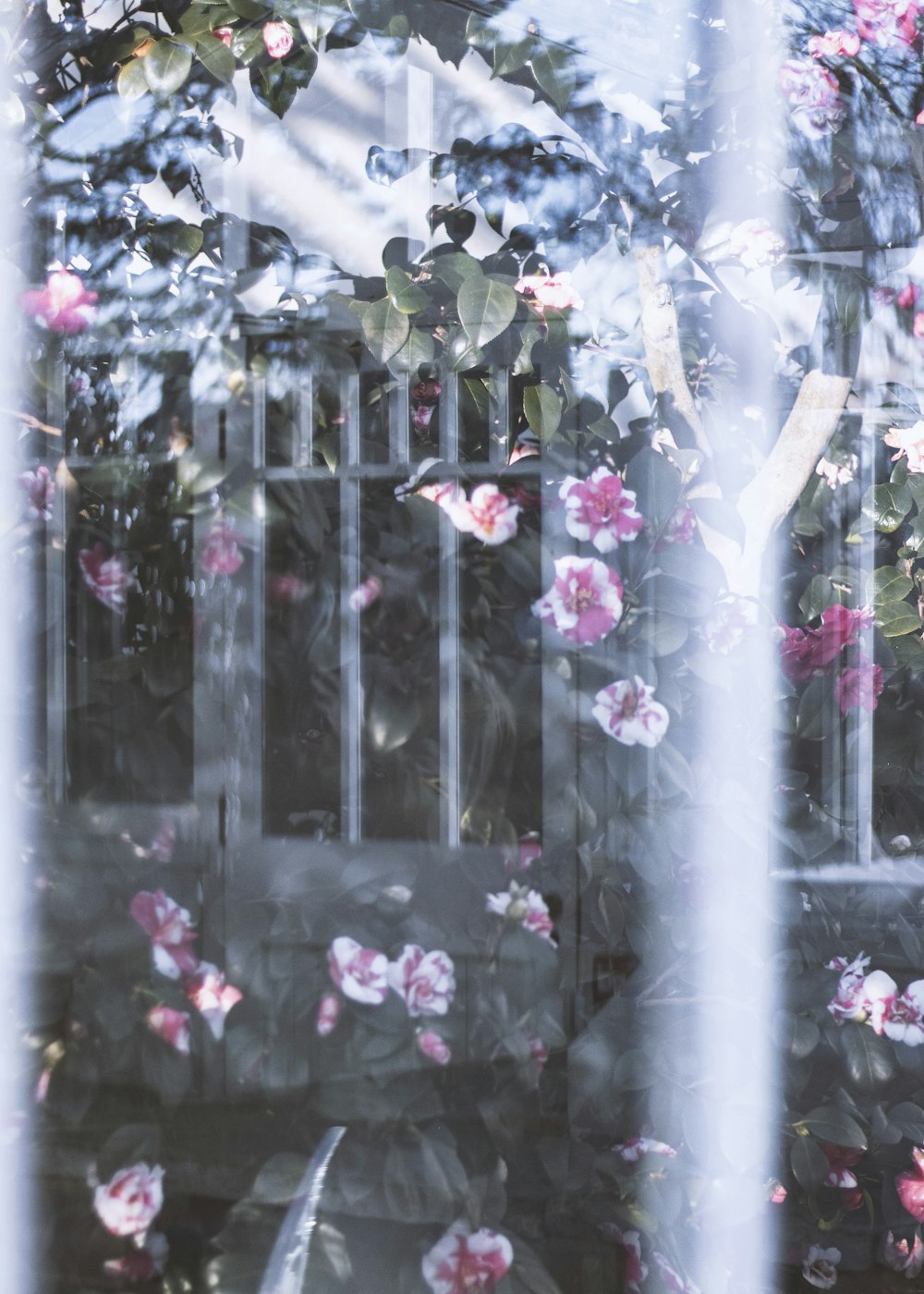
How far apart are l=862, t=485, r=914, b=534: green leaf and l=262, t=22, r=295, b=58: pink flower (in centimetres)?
79

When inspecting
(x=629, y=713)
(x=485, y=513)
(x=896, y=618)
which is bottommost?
(x=629, y=713)

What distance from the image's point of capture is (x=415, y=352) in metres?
1.08

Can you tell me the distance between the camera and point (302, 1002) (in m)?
1.08

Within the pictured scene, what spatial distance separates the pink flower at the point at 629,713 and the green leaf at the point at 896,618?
0.88 ft

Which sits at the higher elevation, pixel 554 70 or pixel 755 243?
pixel 554 70

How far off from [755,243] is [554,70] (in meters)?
0.28

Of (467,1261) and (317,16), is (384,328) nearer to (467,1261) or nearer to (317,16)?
(317,16)

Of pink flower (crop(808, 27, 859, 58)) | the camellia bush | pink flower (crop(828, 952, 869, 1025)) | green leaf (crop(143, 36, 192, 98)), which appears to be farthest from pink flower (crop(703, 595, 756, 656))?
green leaf (crop(143, 36, 192, 98))

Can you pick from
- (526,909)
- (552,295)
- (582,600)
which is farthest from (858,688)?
(552,295)

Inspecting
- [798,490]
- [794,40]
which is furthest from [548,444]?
[794,40]

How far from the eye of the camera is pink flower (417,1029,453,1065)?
42.3 inches

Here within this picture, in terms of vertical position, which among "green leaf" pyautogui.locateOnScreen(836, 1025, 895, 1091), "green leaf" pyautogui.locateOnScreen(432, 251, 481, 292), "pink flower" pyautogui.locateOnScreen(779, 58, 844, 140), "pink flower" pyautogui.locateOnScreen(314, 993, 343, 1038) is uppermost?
"pink flower" pyautogui.locateOnScreen(779, 58, 844, 140)

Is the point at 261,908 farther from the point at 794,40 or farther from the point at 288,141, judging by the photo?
the point at 794,40

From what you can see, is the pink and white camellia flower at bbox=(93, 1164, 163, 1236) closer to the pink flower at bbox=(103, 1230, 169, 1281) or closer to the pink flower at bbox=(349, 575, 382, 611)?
the pink flower at bbox=(103, 1230, 169, 1281)
